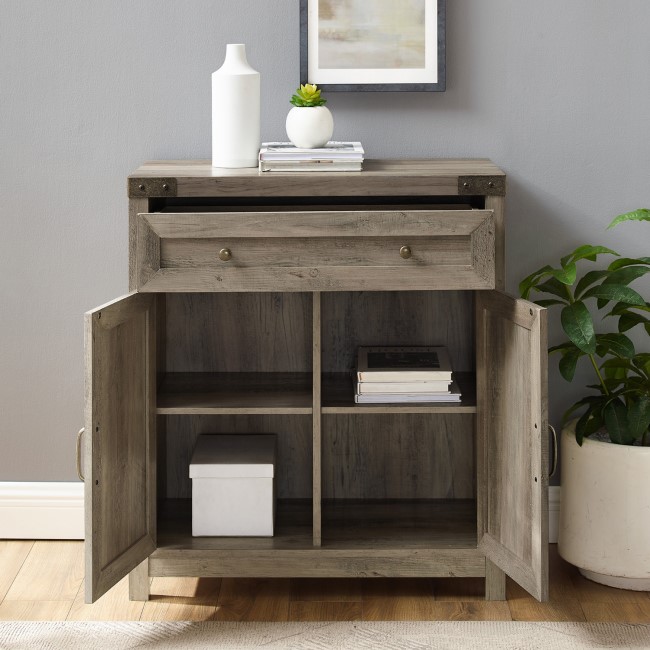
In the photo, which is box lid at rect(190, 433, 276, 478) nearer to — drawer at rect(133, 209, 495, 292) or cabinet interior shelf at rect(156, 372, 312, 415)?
cabinet interior shelf at rect(156, 372, 312, 415)

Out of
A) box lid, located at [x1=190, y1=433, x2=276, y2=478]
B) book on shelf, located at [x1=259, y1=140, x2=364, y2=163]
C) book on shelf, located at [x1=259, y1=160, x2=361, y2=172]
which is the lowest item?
box lid, located at [x1=190, y1=433, x2=276, y2=478]

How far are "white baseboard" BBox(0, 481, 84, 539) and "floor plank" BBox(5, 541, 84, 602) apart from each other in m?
0.04

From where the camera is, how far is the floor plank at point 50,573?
2277 mm

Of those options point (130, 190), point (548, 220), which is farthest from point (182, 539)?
point (548, 220)

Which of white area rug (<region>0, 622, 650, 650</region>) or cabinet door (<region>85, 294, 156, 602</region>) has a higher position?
cabinet door (<region>85, 294, 156, 602</region>)

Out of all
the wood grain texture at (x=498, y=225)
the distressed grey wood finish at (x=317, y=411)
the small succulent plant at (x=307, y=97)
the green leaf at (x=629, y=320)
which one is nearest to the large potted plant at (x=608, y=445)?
the green leaf at (x=629, y=320)

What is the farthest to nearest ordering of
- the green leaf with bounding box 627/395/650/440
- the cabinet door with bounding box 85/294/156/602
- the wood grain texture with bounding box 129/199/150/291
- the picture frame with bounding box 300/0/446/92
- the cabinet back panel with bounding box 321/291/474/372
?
the cabinet back panel with bounding box 321/291/474/372, the picture frame with bounding box 300/0/446/92, the green leaf with bounding box 627/395/650/440, the wood grain texture with bounding box 129/199/150/291, the cabinet door with bounding box 85/294/156/602

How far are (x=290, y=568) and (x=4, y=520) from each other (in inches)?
33.0

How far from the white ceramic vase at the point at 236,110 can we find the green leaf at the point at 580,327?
2.52ft

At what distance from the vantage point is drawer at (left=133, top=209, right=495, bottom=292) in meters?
2.01

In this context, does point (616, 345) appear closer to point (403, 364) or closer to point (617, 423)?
point (617, 423)

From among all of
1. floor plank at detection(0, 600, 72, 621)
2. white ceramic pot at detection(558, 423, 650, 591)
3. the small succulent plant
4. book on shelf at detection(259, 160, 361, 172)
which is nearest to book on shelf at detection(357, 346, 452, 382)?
white ceramic pot at detection(558, 423, 650, 591)

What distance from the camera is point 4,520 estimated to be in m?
2.57

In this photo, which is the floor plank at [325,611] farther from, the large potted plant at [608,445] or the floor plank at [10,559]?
the floor plank at [10,559]
